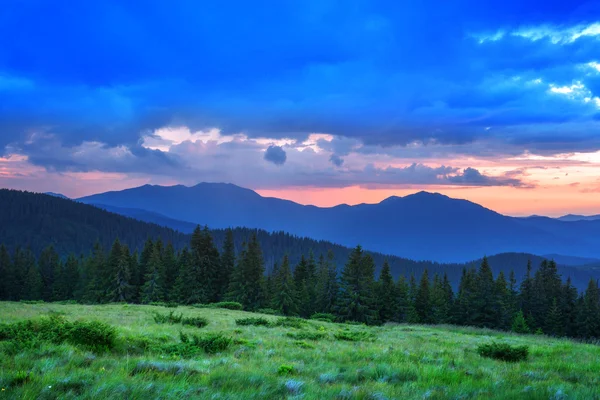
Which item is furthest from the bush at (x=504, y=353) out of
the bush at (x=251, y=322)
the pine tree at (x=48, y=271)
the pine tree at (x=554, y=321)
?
the pine tree at (x=48, y=271)

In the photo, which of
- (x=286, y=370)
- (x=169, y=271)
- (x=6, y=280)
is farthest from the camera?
(x=6, y=280)

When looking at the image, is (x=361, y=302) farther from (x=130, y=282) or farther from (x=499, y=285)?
(x=130, y=282)

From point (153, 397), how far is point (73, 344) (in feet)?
15.5

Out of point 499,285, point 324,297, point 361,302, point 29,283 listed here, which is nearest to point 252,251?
point 324,297

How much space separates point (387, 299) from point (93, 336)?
56.1 meters

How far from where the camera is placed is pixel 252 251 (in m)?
62.1

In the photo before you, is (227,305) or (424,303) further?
(424,303)

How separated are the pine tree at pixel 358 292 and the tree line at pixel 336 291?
0.14 metres

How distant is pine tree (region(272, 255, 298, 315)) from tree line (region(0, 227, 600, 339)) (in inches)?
5.8

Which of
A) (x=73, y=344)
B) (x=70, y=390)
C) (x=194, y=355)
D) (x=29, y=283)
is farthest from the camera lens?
(x=29, y=283)

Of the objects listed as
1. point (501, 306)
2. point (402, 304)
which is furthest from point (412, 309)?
point (501, 306)

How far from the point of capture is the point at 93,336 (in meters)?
9.29

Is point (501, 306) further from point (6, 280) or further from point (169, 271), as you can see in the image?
point (6, 280)

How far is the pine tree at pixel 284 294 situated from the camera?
57.2 m
